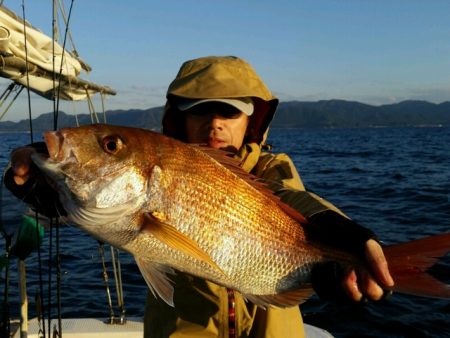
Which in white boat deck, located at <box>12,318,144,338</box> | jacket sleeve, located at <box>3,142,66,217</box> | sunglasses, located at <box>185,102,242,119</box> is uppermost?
sunglasses, located at <box>185,102,242,119</box>

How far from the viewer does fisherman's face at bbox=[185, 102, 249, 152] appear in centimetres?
343

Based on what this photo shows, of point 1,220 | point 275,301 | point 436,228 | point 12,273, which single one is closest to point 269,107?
point 275,301

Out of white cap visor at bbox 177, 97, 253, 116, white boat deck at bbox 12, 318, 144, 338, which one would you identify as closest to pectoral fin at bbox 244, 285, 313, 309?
white cap visor at bbox 177, 97, 253, 116

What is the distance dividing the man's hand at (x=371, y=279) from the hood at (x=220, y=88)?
1.47 m

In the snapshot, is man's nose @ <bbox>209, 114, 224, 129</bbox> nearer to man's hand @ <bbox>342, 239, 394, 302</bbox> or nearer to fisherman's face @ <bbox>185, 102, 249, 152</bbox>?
fisherman's face @ <bbox>185, 102, 249, 152</bbox>

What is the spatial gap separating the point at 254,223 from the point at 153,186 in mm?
601

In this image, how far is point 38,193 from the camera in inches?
108

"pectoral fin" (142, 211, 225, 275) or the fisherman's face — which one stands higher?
the fisherman's face

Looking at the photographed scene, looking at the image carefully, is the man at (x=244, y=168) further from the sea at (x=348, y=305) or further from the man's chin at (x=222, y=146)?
the sea at (x=348, y=305)

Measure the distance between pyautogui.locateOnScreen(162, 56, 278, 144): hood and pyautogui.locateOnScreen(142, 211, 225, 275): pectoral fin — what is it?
1253 millimetres

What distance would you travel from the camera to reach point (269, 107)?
12.9 feet

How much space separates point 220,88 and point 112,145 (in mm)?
1118

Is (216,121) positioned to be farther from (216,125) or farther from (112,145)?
(112,145)

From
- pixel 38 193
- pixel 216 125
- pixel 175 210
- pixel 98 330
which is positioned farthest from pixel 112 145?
pixel 98 330
